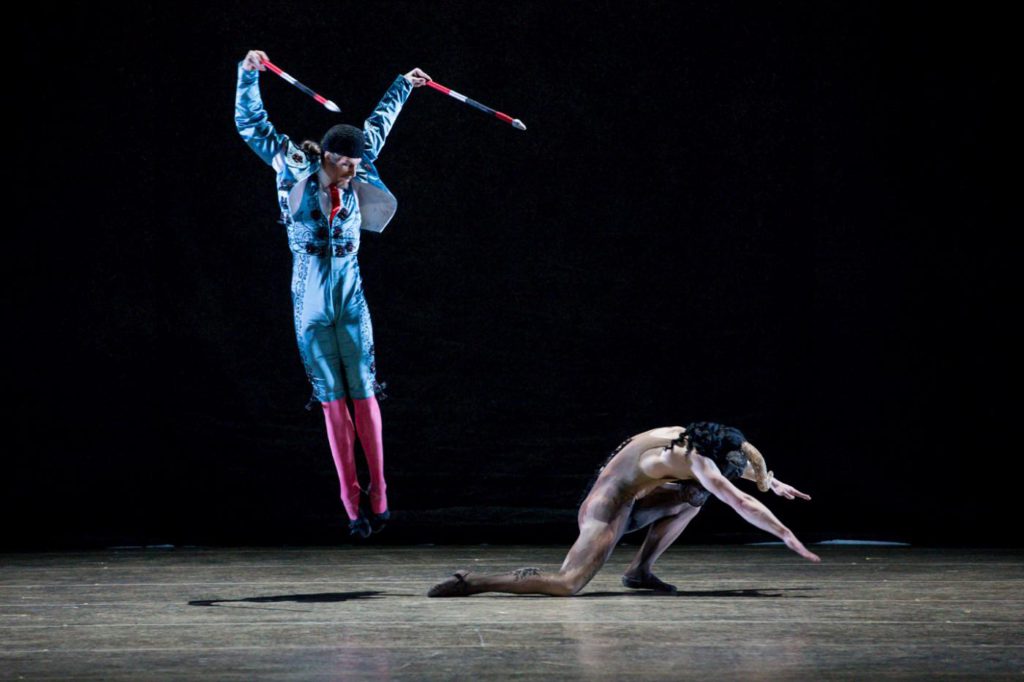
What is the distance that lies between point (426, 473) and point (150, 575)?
4.88 ft

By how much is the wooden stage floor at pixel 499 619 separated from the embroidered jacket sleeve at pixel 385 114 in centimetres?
162

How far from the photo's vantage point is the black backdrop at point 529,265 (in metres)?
6.70

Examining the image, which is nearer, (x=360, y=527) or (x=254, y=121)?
(x=254, y=121)

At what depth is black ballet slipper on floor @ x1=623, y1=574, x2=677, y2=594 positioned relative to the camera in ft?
16.8

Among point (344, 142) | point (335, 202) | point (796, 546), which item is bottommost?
point (796, 546)

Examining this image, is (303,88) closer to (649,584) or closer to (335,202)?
(335,202)

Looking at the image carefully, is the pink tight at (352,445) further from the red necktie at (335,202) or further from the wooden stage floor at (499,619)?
the red necktie at (335,202)

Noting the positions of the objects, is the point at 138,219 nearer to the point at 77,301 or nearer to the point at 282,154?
the point at 77,301

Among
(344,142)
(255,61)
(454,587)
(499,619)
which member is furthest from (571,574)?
(255,61)

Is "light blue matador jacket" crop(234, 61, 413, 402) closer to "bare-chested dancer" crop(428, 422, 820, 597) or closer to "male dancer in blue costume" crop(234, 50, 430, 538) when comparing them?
"male dancer in blue costume" crop(234, 50, 430, 538)

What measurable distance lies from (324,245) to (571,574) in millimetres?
1576

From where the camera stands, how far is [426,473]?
6.81m

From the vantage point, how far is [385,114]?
593cm

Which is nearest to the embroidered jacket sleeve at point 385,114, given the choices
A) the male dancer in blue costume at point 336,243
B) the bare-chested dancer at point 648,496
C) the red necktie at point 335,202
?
the male dancer in blue costume at point 336,243
